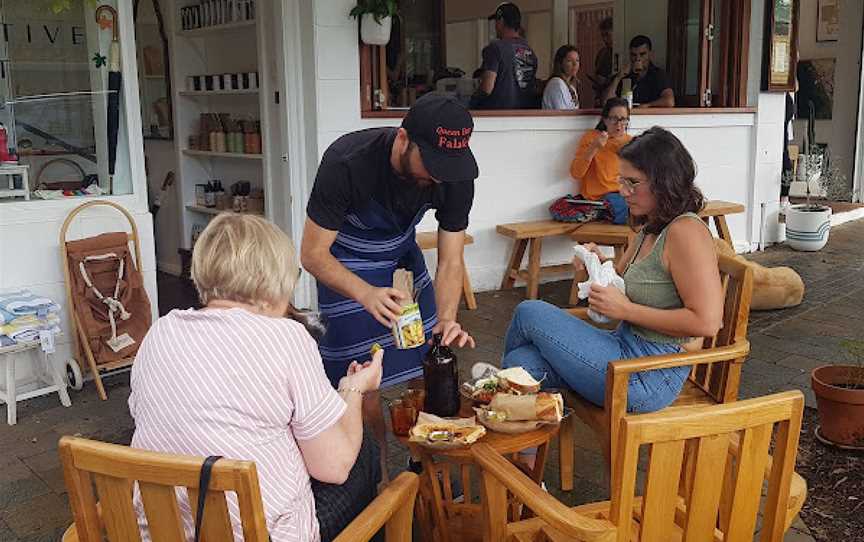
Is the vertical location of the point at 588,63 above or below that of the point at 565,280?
above

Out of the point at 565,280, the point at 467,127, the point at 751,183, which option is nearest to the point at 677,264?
the point at 467,127

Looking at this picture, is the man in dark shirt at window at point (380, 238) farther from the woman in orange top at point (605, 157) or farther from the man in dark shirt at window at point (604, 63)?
the man in dark shirt at window at point (604, 63)

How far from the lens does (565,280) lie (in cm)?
624

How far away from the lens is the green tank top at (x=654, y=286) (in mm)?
2510

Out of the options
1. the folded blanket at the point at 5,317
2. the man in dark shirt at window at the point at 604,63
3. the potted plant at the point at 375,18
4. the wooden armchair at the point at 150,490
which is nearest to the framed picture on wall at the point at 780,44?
the man in dark shirt at window at the point at 604,63

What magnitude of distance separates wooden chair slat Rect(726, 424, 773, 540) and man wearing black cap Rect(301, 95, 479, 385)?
0.98 metres

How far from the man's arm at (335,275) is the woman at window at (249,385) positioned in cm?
58

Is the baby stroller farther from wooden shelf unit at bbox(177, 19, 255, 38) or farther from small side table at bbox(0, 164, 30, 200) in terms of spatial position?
wooden shelf unit at bbox(177, 19, 255, 38)

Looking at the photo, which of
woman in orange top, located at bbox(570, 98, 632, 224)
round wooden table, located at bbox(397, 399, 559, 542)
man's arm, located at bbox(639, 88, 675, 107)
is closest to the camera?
round wooden table, located at bbox(397, 399, 559, 542)

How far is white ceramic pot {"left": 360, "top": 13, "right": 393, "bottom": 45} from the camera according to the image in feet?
16.3

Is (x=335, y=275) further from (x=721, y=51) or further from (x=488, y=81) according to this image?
(x=721, y=51)

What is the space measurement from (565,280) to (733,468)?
4.59 meters

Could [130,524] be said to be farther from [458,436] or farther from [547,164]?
[547,164]

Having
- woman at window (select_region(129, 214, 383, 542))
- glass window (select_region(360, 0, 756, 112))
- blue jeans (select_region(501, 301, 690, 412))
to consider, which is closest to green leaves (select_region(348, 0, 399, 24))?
glass window (select_region(360, 0, 756, 112))
